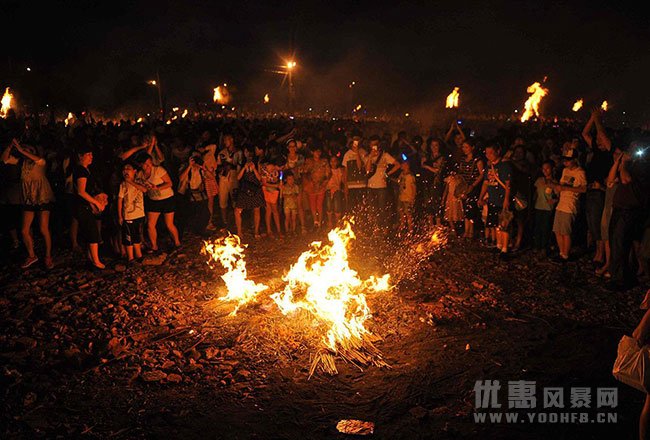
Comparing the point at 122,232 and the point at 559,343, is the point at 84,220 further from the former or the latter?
the point at 559,343

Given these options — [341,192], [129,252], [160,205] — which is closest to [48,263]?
[129,252]

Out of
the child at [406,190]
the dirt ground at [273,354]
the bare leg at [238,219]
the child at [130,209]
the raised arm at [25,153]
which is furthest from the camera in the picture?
the child at [406,190]

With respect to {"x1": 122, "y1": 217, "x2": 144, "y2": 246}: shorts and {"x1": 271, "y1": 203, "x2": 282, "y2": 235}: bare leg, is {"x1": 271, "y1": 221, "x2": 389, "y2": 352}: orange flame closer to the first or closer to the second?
{"x1": 271, "y1": 203, "x2": 282, "y2": 235}: bare leg

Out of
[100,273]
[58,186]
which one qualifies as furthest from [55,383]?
[58,186]

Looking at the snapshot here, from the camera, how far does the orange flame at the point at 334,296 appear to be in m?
5.94

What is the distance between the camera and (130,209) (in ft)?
26.8

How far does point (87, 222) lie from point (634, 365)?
794 cm

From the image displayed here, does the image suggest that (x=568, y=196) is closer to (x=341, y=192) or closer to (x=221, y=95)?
(x=341, y=192)

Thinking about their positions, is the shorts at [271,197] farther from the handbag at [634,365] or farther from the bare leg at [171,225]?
the handbag at [634,365]

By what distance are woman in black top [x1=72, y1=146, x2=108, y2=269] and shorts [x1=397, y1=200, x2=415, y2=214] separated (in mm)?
6320

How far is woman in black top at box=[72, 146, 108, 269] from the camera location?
7.60 m

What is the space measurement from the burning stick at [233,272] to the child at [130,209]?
1.31 meters

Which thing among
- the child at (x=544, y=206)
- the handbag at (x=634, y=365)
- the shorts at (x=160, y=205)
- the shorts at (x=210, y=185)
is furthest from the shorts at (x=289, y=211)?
the handbag at (x=634, y=365)

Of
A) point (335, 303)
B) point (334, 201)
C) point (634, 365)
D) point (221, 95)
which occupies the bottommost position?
point (335, 303)
